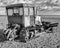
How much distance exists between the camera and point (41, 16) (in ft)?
11.3

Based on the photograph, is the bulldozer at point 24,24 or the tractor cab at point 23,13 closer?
the bulldozer at point 24,24

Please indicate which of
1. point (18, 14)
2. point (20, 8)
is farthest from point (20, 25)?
point (20, 8)

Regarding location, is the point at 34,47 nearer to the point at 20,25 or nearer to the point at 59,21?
the point at 20,25

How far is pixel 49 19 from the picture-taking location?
3.45 metres

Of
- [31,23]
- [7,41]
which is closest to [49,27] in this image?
[31,23]

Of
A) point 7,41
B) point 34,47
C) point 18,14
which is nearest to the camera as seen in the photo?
point 34,47

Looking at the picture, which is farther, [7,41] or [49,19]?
[49,19]

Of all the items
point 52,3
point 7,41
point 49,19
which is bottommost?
point 7,41

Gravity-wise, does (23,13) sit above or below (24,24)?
above

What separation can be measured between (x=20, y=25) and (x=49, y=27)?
120cm

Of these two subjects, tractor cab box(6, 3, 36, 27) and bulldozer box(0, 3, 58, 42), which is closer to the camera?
bulldozer box(0, 3, 58, 42)

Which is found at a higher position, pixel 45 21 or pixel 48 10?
pixel 48 10

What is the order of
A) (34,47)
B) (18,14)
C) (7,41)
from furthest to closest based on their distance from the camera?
(18,14) → (7,41) → (34,47)

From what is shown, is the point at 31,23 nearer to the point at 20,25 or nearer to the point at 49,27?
the point at 20,25
